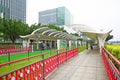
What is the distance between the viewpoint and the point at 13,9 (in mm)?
79625

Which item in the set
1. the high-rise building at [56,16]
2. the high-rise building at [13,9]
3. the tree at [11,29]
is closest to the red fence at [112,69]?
the tree at [11,29]

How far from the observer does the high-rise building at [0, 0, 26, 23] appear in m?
68.7

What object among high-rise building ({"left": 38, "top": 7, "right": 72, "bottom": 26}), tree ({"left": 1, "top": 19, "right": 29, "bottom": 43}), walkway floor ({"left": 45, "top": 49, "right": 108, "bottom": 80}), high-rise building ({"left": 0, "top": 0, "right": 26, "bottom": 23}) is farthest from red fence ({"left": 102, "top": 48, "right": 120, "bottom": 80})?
high-rise building ({"left": 38, "top": 7, "right": 72, "bottom": 26})

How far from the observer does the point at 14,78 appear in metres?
3.89

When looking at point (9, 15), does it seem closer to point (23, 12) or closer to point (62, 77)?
point (23, 12)

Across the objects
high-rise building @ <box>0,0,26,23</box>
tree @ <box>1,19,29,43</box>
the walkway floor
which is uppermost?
high-rise building @ <box>0,0,26,23</box>

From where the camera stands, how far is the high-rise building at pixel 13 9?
68688mm

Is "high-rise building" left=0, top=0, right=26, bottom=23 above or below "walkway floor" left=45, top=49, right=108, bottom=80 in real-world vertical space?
above

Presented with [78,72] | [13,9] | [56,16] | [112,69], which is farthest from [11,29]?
[56,16]

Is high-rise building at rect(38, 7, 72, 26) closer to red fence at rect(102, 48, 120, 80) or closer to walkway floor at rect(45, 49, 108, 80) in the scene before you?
walkway floor at rect(45, 49, 108, 80)

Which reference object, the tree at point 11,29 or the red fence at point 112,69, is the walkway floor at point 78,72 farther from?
the tree at point 11,29

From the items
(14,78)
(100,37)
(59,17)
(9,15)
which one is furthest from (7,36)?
(59,17)

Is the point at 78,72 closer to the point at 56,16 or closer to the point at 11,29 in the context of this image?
the point at 11,29

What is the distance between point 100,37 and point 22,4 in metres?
71.0
